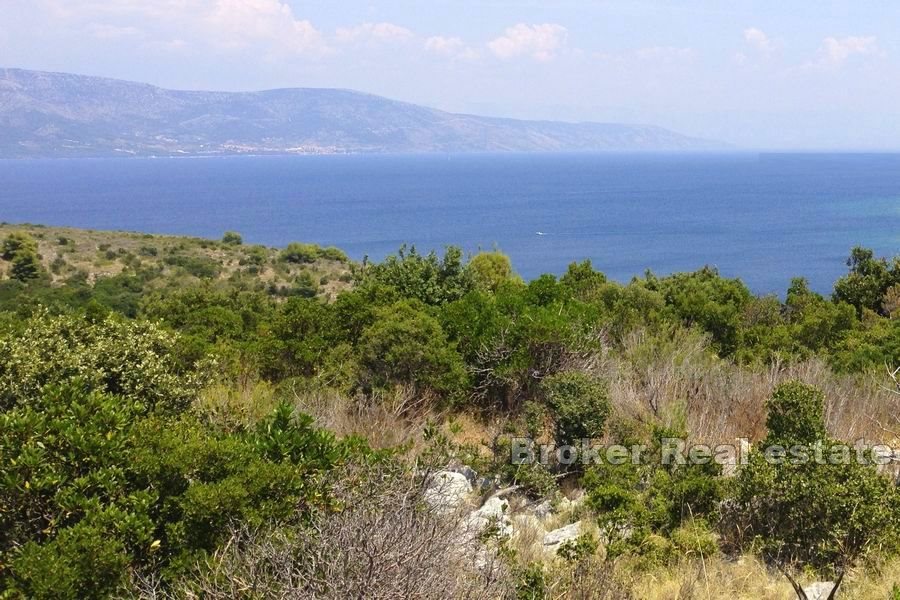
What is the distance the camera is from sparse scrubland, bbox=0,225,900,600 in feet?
14.1

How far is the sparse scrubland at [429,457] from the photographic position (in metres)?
4.29

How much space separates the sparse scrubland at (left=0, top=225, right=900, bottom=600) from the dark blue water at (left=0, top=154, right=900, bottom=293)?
4588 centimetres

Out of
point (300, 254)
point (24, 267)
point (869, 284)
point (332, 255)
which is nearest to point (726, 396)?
point (869, 284)

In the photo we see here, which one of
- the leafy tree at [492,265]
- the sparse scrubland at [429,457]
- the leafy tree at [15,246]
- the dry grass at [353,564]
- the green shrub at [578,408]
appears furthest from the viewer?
the leafy tree at [15,246]

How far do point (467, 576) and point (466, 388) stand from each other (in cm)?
548

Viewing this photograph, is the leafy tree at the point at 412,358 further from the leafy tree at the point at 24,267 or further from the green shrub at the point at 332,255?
the green shrub at the point at 332,255

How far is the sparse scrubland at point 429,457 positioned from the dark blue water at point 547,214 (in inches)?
1806

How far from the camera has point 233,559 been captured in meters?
4.36

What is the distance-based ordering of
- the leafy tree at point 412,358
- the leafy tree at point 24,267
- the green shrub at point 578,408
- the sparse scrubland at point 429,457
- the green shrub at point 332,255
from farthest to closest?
the green shrub at point 332,255
the leafy tree at point 24,267
the leafy tree at point 412,358
the green shrub at point 578,408
the sparse scrubland at point 429,457

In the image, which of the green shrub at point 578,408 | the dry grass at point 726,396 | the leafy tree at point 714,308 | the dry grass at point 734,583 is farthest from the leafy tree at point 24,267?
the dry grass at point 734,583

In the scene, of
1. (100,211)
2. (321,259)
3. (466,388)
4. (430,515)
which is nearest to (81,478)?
(430,515)

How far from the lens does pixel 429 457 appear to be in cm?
641

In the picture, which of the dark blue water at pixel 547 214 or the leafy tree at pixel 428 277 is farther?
the dark blue water at pixel 547 214

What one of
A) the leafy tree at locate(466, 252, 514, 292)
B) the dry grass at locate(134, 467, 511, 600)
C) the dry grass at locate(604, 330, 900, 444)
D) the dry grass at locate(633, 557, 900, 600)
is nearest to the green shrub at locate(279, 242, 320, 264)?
the leafy tree at locate(466, 252, 514, 292)
